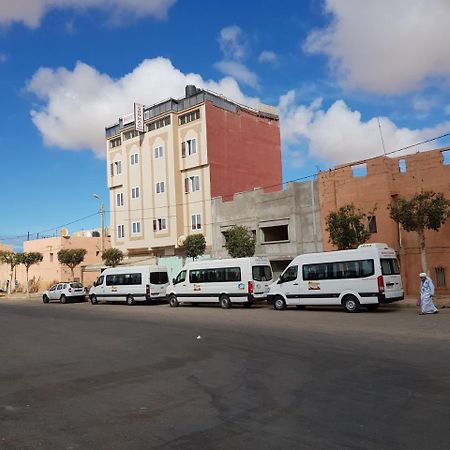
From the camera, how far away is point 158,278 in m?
32.1


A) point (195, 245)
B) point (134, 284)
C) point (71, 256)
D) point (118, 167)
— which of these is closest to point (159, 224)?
point (71, 256)

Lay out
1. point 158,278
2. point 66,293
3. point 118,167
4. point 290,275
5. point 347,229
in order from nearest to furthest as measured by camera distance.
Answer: point 290,275 < point 347,229 < point 158,278 < point 66,293 < point 118,167

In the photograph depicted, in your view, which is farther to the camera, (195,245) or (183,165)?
(183,165)

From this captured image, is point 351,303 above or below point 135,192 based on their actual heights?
below

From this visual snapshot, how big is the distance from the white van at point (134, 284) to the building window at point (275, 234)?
8.32 meters

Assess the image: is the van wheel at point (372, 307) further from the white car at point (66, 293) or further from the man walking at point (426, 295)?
the white car at point (66, 293)

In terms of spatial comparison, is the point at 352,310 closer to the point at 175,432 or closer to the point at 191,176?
the point at 175,432

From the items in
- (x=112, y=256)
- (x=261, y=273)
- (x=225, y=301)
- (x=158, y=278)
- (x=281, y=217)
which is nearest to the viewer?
(x=261, y=273)

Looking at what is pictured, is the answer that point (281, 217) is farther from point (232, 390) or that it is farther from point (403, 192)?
point (232, 390)

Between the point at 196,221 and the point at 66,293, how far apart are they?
11558 mm

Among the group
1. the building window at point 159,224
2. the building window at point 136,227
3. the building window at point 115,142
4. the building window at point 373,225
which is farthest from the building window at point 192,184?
the building window at point 373,225

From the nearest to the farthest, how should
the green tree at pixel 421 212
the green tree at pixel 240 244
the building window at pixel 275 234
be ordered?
the green tree at pixel 421 212
the green tree at pixel 240 244
the building window at pixel 275 234

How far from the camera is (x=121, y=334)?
15562 millimetres

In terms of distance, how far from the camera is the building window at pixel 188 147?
42656 millimetres
